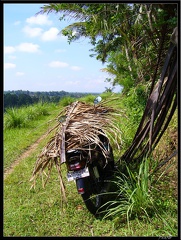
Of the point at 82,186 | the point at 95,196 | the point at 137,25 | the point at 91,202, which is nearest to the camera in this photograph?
the point at 82,186

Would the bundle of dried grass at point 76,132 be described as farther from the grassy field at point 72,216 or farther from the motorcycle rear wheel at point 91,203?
the grassy field at point 72,216

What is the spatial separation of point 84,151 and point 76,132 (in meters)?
0.23

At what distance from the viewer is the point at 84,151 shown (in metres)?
3.29

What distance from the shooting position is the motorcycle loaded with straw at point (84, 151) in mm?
3203

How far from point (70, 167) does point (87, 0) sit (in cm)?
164

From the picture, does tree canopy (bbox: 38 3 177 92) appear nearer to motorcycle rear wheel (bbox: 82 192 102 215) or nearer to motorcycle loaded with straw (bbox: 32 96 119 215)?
motorcycle loaded with straw (bbox: 32 96 119 215)

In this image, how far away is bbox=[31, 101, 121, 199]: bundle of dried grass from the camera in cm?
327

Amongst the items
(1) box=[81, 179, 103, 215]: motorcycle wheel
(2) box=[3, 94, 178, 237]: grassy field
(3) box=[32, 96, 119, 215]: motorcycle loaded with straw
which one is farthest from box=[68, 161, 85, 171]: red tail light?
(2) box=[3, 94, 178, 237]: grassy field

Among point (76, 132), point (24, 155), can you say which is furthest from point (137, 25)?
point (24, 155)

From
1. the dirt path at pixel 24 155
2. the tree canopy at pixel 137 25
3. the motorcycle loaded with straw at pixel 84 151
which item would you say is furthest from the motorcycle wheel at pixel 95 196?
the dirt path at pixel 24 155

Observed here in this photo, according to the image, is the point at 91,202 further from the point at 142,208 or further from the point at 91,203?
the point at 142,208

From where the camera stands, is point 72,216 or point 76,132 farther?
point 72,216

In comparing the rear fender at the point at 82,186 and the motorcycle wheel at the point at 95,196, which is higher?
the rear fender at the point at 82,186

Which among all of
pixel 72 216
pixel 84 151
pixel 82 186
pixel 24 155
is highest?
pixel 84 151
